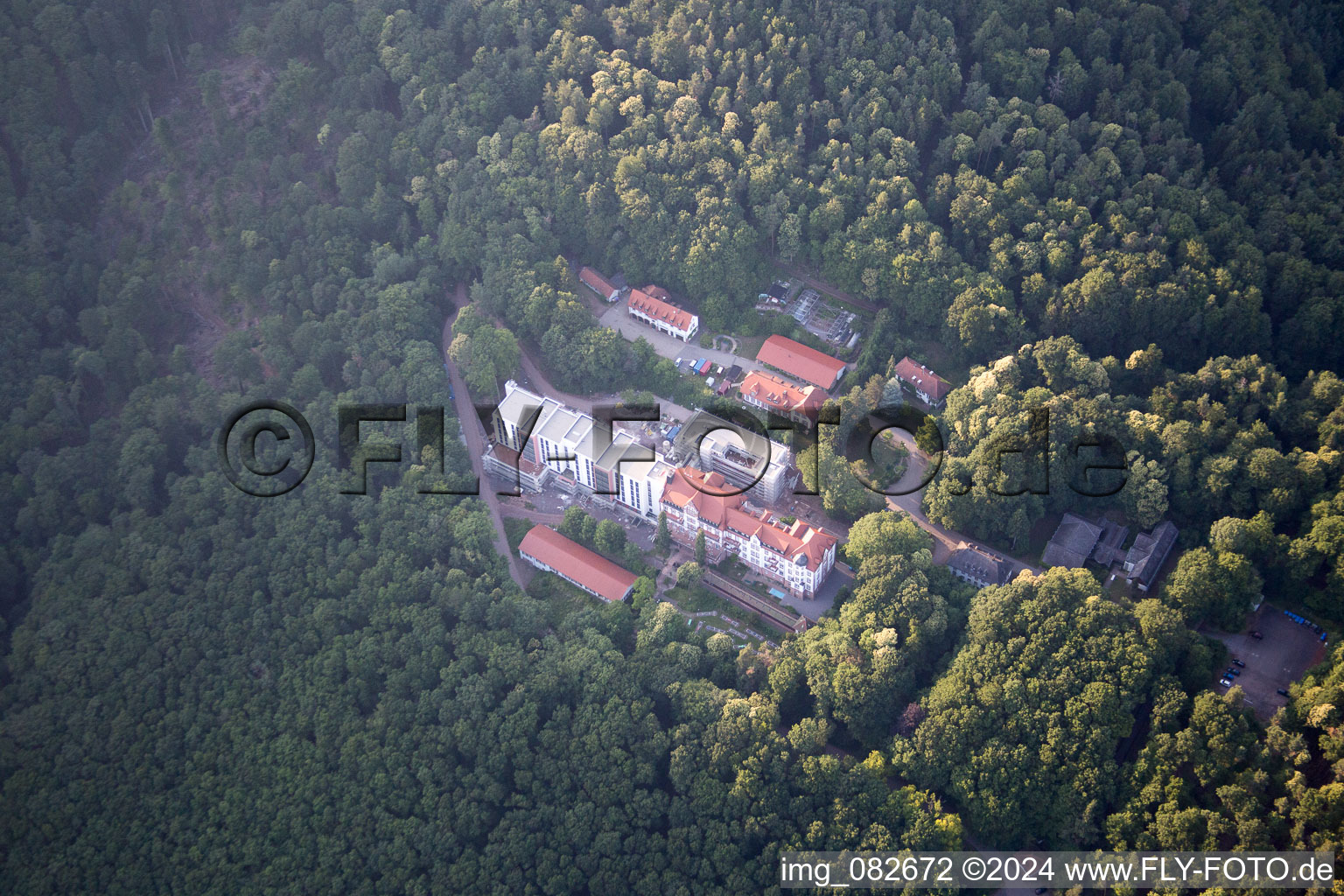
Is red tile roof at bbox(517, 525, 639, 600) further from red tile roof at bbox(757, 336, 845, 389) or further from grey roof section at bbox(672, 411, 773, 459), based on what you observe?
red tile roof at bbox(757, 336, 845, 389)

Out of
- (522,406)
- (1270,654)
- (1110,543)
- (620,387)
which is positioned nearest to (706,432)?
(620,387)

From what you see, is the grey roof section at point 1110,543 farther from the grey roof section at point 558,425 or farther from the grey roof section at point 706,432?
the grey roof section at point 558,425

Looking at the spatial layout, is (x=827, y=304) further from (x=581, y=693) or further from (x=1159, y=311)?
(x=581, y=693)

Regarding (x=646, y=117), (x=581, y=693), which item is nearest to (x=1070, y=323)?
(x=646, y=117)

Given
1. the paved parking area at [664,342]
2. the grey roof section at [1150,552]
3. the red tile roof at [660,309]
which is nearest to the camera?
the grey roof section at [1150,552]

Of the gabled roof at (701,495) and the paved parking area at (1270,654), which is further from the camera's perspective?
the gabled roof at (701,495)

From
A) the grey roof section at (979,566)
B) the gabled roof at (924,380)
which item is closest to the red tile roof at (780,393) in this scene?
the gabled roof at (924,380)

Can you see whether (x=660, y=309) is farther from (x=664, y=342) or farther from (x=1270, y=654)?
(x=1270, y=654)
